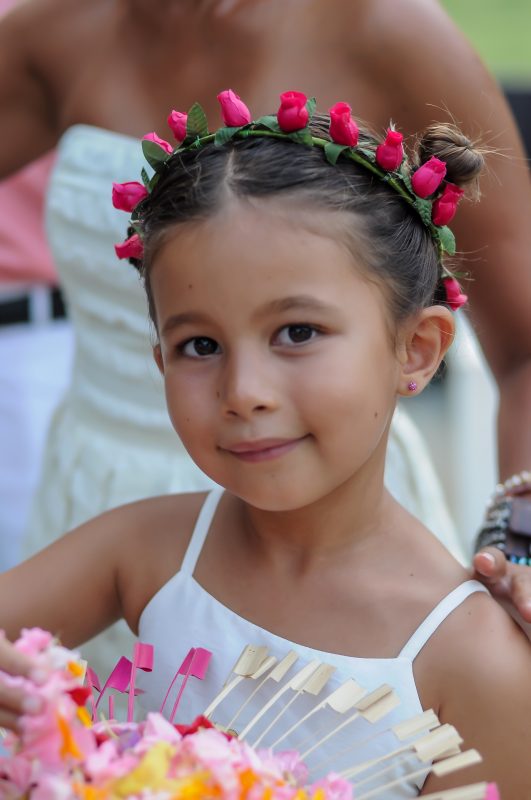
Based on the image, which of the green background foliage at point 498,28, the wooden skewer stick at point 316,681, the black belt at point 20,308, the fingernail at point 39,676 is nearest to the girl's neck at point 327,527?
the wooden skewer stick at point 316,681

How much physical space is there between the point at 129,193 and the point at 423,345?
0.46 meters

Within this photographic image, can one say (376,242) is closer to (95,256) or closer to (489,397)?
(95,256)

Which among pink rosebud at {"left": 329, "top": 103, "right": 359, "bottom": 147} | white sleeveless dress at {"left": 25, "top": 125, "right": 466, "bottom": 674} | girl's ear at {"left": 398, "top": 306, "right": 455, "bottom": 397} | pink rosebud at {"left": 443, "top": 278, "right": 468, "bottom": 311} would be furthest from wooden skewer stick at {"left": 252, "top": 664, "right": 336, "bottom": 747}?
white sleeveless dress at {"left": 25, "top": 125, "right": 466, "bottom": 674}

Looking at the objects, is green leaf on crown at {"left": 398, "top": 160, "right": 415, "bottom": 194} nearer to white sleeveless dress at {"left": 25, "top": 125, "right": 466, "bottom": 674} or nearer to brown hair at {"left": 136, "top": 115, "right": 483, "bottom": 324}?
brown hair at {"left": 136, "top": 115, "right": 483, "bottom": 324}

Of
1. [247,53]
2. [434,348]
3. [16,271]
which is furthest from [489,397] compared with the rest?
[434,348]

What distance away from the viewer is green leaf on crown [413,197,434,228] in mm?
1508

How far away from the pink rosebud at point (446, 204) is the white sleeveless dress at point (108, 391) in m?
0.76

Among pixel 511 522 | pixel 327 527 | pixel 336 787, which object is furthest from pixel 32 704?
pixel 511 522

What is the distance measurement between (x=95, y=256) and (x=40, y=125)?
16.1 inches

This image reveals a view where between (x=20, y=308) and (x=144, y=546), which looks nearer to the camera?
(x=144, y=546)

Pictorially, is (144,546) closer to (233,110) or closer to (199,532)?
(199,532)

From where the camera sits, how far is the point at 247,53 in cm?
210

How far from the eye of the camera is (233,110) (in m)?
1.49

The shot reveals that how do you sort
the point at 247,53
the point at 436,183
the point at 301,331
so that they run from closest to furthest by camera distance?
the point at 301,331 → the point at 436,183 → the point at 247,53
